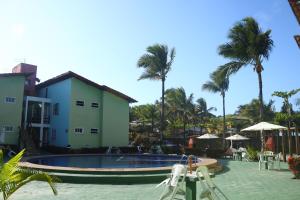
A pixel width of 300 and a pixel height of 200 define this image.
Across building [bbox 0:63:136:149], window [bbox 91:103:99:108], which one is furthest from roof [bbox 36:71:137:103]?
window [bbox 91:103:99:108]

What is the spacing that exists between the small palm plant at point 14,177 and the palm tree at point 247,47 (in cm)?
2026

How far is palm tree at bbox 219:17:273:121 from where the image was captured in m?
23.6

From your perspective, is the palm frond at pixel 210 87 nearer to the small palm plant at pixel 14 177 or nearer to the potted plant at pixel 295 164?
the potted plant at pixel 295 164

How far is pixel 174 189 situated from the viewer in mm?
6031

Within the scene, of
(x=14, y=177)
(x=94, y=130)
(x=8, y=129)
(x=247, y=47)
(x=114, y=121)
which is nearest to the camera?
(x=14, y=177)

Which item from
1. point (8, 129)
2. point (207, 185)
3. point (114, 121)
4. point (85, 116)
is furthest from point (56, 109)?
point (207, 185)

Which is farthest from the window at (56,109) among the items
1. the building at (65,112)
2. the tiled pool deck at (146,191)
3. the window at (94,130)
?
the tiled pool deck at (146,191)

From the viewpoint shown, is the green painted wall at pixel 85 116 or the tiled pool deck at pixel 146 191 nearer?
the tiled pool deck at pixel 146 191

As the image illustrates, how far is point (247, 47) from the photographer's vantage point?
24062mm

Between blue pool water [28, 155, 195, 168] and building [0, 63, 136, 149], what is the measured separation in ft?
16.8

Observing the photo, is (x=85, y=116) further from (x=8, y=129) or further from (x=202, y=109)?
(x=202, y=109)

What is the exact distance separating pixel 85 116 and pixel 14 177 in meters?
25.0

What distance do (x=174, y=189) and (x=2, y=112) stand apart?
925 inches

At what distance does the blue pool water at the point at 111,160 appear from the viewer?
1919 cm
